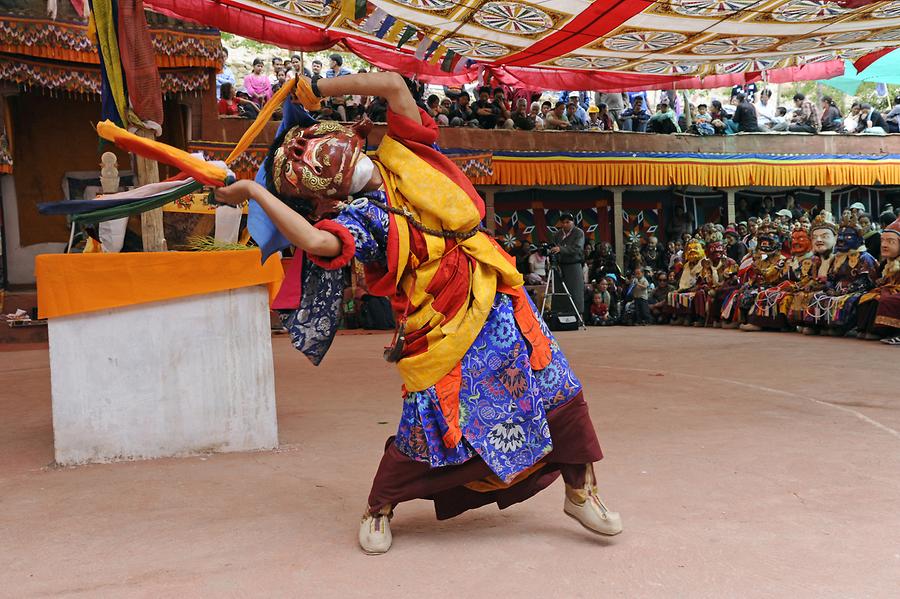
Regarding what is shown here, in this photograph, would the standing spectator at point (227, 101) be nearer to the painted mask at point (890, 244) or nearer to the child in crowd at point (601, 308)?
the child in crowd at point (601, 308)

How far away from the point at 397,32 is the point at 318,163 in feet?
16.8

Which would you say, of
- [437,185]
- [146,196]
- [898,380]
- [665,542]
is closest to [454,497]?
[665,542]

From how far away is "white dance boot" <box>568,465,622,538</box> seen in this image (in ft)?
7.97

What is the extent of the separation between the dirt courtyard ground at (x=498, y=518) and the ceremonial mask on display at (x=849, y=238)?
180 inches

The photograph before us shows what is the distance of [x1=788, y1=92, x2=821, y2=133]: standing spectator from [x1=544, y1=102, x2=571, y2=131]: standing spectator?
507cm

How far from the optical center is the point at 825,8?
6.41 metres

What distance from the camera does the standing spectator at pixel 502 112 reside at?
13781mm

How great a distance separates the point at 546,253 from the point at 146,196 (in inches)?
445

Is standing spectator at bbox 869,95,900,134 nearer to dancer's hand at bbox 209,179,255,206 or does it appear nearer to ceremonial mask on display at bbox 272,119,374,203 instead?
ceremonial mask on display at bbox 272,119,374,203

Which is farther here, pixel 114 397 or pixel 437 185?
pixel 114 397

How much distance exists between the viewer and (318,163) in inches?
88.9

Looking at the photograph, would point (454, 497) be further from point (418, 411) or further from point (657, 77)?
point (657, 77)

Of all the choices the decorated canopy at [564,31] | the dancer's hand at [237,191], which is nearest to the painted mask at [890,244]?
the decorated canopy at [564,31]

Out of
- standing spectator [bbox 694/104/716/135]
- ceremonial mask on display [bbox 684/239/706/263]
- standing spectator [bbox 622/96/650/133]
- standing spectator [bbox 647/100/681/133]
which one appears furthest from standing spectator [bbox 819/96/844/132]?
ceremonial mask on display [bbox 684/239/706/263]
